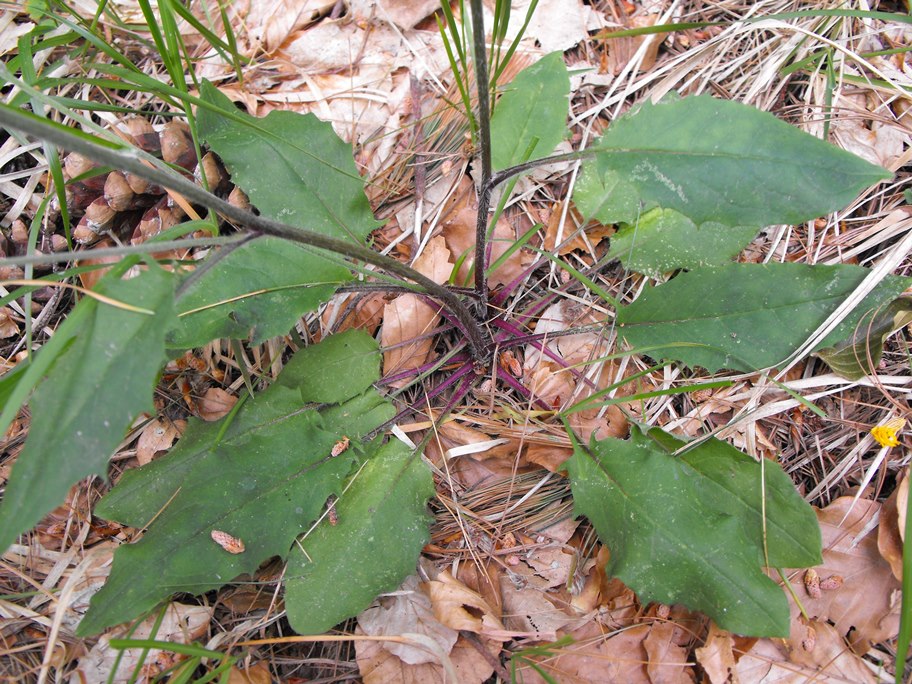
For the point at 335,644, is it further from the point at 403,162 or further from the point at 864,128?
the point at 864,128

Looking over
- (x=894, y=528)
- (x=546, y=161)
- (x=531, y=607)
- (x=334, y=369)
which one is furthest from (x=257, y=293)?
(x=894, y=528)

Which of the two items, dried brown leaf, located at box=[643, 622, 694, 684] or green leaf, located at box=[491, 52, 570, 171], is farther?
green leaf, located at box=[491, 52, 570, 171]

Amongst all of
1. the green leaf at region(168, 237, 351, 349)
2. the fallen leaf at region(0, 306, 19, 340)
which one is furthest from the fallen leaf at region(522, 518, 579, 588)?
the fallen leaf at region(0, 306, 19, 340)

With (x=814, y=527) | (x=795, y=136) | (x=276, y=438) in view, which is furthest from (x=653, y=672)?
(x=795, y=136)

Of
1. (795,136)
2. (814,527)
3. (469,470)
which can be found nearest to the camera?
(795,136)

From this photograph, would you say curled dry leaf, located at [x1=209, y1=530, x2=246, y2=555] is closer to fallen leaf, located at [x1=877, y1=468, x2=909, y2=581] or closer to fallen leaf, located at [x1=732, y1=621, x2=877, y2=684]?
fallen leaf, located at [x1=732, y1=621, x2=877, y2=684]

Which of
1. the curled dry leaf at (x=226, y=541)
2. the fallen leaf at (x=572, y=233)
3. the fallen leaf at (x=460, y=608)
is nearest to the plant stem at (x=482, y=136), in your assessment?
the fallen leaf at (x=572, y=233)

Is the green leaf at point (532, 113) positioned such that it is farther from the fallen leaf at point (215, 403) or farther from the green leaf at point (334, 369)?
the fallen leaf at point (215, 403)
